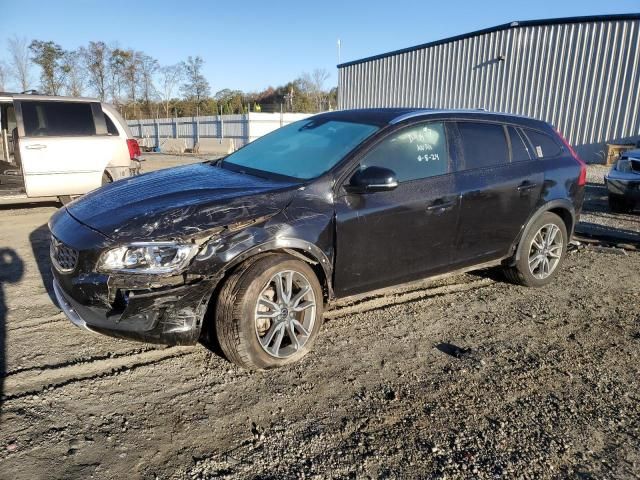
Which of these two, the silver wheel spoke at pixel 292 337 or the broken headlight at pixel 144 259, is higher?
the broken headlight at pixel 144 259

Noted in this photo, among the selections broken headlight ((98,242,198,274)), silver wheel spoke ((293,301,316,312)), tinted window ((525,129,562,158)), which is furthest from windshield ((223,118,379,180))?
tinted window ((525,129,562,158))

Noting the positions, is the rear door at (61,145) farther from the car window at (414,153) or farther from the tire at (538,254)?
the tire at (538,254)

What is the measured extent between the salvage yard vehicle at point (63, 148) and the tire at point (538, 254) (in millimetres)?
6238

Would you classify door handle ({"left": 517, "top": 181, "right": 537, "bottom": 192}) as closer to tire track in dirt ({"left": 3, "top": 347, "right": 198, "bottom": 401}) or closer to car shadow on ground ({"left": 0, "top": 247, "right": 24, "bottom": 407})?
tire track in dirt ({"left": 3, "top": 347, "right": 198, "bottom": 401})

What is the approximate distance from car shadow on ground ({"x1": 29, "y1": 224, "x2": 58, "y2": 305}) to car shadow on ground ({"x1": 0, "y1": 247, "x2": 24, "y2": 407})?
19cm

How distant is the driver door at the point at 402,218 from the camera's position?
3.46m

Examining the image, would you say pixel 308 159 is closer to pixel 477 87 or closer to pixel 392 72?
pixel 477 87

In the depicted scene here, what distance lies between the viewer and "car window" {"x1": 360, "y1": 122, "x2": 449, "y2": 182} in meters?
3.67

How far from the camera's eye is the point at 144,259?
2.81 meters

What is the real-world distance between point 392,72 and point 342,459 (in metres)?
23.4

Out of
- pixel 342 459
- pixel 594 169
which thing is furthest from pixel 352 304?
pixel 594 169

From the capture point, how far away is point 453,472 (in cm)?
228

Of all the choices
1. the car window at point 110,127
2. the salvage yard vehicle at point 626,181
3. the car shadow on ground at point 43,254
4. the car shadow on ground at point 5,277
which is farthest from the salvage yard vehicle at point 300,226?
the car window at point 110,127

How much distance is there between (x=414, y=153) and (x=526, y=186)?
4.39 ft
